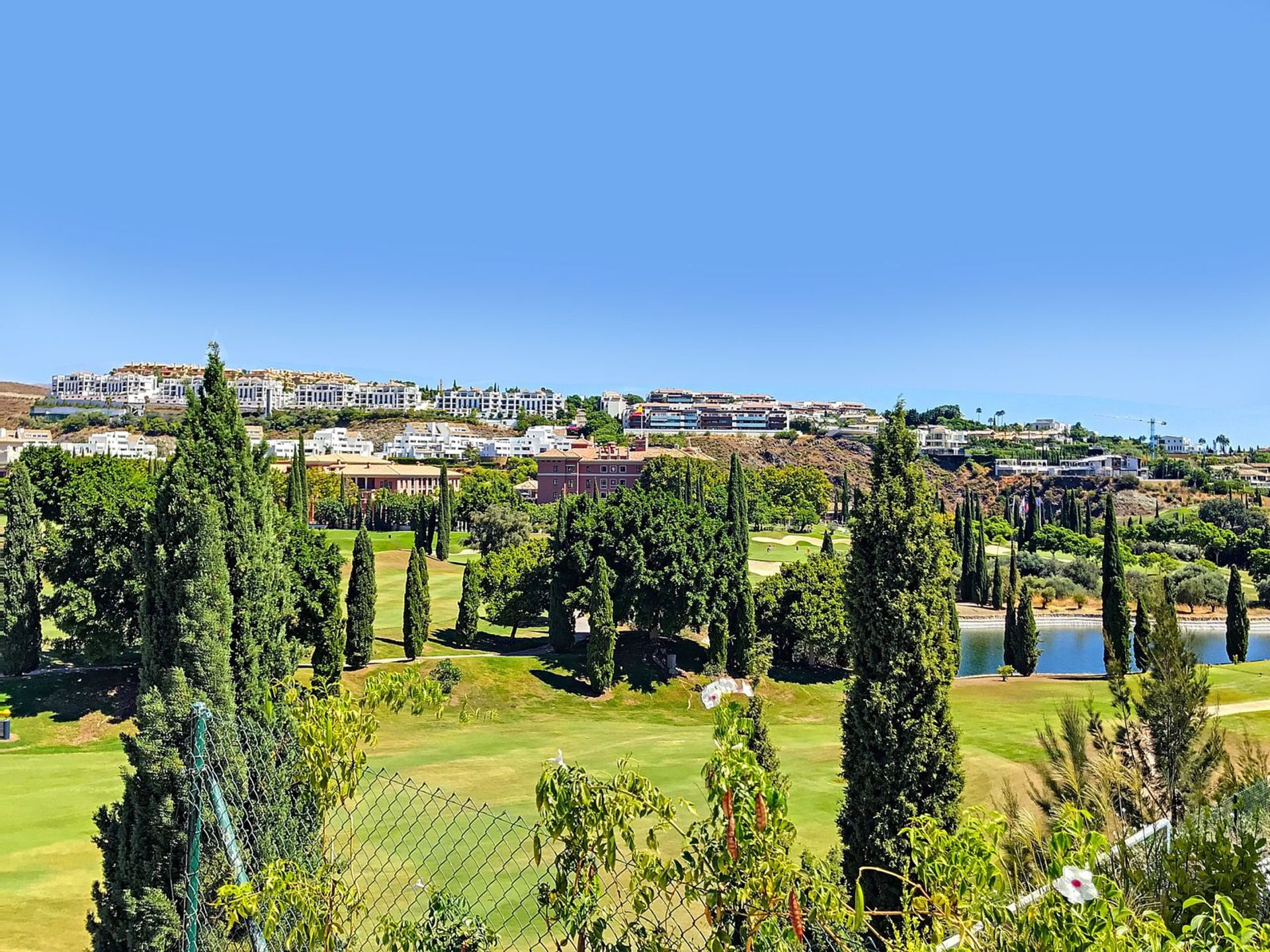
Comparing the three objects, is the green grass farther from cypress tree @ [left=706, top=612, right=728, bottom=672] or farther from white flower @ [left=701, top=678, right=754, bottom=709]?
white flower @ [left=701, top=678, right=754, bottom=709]

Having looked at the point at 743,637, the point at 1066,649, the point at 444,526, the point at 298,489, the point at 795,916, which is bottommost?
the point at 1066,649

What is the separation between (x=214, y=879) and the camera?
533cm

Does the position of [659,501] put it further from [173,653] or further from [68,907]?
[173,653]

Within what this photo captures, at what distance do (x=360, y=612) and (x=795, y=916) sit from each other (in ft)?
90.9

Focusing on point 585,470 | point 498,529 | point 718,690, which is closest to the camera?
point 718,690

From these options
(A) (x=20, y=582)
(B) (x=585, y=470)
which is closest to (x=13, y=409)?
(B) (x=585, y=470)

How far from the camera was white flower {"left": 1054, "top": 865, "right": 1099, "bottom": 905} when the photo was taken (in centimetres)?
219

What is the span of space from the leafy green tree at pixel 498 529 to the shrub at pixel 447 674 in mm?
26310

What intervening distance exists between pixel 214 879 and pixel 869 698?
6721 mm

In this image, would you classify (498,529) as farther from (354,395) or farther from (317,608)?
(354,395)

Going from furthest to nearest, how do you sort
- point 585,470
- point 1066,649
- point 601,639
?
point 585,470 → point 1066,649 → point 601,639

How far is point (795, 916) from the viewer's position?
9.35 feet

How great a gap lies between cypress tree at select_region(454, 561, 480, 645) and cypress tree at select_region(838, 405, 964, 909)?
26767mm

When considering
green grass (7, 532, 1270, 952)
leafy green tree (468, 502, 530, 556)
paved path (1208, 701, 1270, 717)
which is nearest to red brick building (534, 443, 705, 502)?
leafy green tree (468, 502, 530, 556)
